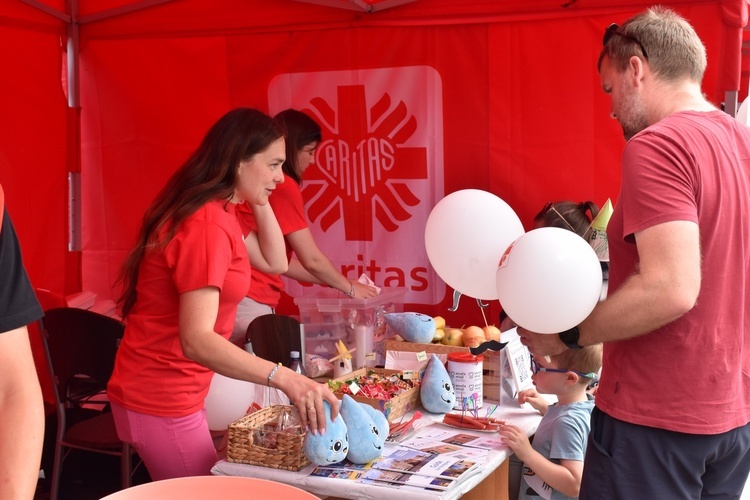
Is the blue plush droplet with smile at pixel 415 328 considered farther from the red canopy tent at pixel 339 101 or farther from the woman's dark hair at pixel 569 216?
the red canopy tent at pixel 339 101

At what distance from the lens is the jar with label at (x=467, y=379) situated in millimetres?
2803

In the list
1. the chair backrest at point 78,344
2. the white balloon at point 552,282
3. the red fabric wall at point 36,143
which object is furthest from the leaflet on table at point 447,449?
the red fabric wall at point 36,143

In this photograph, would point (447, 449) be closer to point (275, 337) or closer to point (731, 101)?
point (275, 337)

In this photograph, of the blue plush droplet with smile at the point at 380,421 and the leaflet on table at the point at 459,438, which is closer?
the blue plush droplet with smile at the point at 380,421

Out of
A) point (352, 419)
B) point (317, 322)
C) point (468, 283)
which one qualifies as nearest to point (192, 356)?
point (352, 419)

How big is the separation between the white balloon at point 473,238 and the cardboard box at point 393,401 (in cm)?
39

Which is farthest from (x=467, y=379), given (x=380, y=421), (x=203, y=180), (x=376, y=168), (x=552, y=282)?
(x=376, y=168)

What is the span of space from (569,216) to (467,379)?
1.24m

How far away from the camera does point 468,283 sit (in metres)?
2.53

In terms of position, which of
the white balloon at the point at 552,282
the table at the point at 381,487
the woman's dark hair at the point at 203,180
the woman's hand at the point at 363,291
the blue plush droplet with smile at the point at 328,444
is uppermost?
the woman's dark hair at the point at 203,180

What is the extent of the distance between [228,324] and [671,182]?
1.36 meters

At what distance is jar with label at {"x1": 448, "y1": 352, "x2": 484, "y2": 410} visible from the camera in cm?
280

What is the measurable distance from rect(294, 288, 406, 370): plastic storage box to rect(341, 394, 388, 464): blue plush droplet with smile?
1.04 m

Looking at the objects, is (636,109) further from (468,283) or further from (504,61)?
(504,61)
